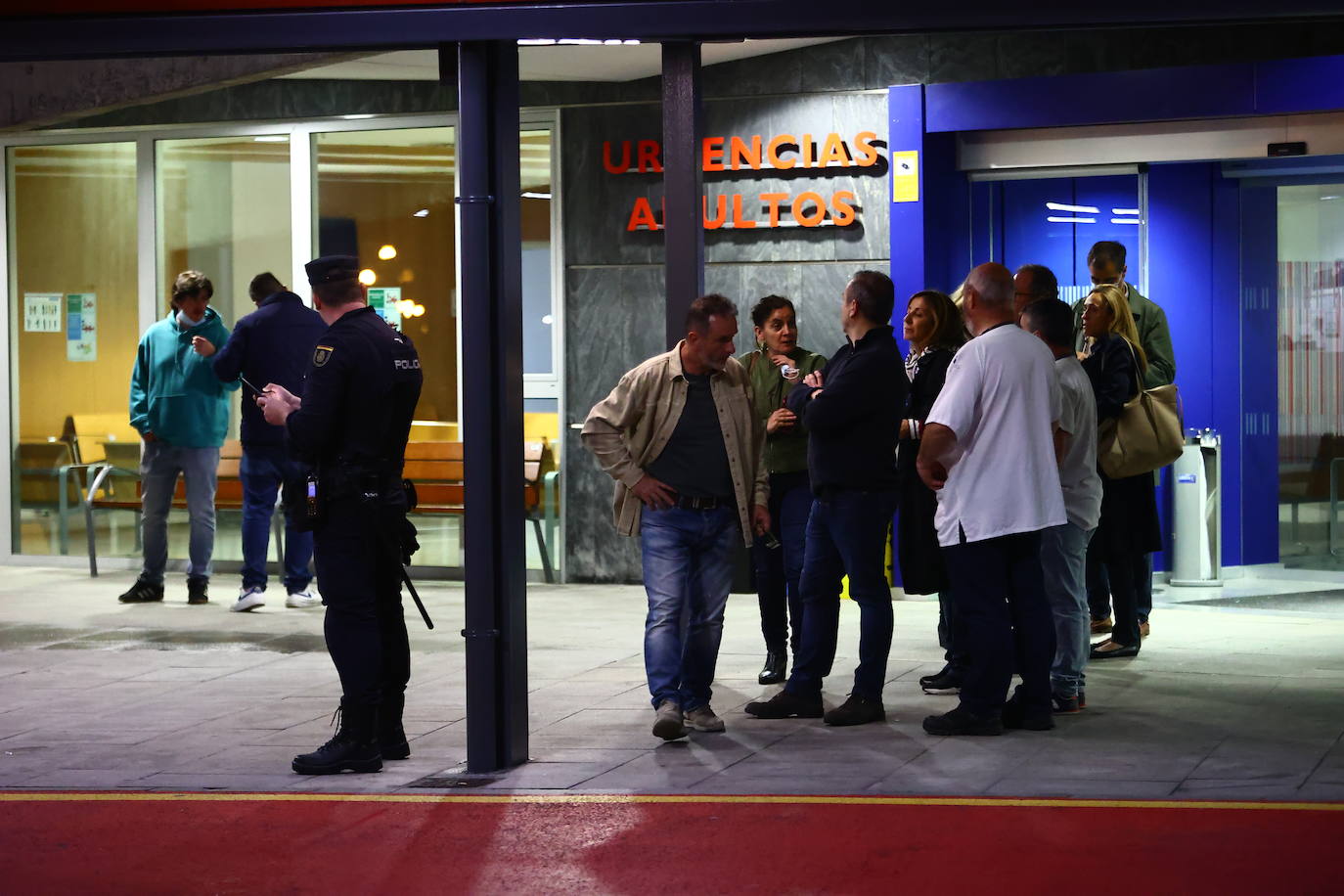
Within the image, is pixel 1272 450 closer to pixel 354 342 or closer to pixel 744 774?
pixel 744 774

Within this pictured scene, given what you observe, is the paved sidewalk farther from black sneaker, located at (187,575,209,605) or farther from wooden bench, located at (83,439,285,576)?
wooden bench, located at (83,439,285,576)

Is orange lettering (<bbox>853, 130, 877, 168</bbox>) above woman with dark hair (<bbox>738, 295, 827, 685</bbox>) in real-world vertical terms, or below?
above

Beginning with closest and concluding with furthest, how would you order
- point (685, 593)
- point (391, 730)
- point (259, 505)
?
point (391, 730)
point (685, 593)
point (259, 505)

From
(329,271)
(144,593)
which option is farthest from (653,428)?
(144,593)

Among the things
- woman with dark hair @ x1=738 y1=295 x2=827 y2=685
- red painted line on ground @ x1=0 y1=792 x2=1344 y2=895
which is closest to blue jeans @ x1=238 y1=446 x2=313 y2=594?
woman with dark hair @ x1=738 y1=295 x2=827 y2=685

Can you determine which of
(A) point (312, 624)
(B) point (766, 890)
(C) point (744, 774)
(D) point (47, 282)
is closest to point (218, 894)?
(B) point (766, 890)

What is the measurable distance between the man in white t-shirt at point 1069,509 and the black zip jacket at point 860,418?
76 cm

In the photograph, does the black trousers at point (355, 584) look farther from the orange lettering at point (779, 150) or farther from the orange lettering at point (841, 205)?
the orange lettering at point (779, 150)

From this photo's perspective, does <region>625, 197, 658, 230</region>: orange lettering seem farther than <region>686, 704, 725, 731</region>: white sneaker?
Yes

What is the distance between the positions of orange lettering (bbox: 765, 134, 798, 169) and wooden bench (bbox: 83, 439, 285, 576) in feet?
13.3

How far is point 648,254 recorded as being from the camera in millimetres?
12133

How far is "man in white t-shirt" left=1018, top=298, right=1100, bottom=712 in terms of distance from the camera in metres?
7.47

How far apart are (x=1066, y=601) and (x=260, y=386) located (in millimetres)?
5460

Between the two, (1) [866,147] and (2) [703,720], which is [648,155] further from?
(2) [703,720]
